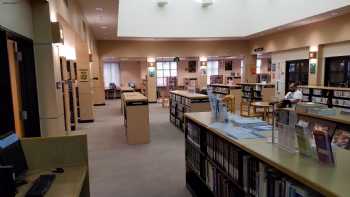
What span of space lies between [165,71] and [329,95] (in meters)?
13.0

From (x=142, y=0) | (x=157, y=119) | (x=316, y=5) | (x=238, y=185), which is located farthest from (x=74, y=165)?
(x=142, y=0)

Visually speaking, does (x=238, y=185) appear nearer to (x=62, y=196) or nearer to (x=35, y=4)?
(x=62, y=196)

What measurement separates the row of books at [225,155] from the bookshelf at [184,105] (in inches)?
145

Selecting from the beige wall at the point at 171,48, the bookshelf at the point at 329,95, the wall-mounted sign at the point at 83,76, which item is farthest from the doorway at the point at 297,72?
the wall-mounted sign at the point at 83,76

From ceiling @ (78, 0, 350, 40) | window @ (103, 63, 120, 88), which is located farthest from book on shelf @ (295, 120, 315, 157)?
window @ (103, 63, 120, 88)

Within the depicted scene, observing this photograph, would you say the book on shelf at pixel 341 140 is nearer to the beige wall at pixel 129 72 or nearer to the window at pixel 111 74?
the beige wall at pixel 129 72

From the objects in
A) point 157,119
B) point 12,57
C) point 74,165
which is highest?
point 12,57

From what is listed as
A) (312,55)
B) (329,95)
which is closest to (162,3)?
(312,55)

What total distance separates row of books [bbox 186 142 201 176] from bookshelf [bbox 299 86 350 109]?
19.0 ft

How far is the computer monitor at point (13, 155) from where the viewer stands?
6.55 ft

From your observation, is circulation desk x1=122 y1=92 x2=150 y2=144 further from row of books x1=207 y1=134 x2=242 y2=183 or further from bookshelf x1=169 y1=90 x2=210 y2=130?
row of books x1=207 y1=134 x2=242 y2=183

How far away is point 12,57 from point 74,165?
84.6 inches

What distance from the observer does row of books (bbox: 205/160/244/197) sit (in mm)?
2514

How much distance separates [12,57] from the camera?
11.9 feet
